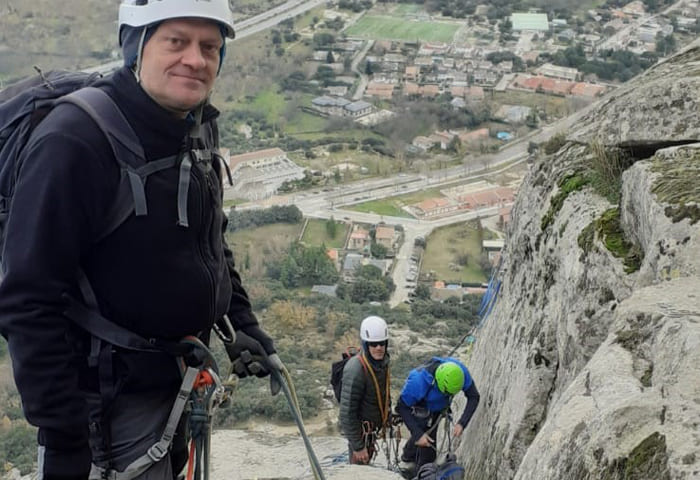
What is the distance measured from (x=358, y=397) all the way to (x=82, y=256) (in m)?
4.52

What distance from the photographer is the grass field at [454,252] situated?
35.2 meters

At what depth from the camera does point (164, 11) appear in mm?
2738

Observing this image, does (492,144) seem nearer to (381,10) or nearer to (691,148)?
(381,10)

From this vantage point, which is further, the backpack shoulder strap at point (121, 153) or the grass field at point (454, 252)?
the grass field at point (454, 252)

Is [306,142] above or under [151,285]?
under

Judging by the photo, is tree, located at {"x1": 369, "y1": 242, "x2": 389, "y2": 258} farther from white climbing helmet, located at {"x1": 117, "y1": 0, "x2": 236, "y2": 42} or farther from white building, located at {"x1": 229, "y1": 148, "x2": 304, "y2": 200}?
white climbing helmet, located at {"x1": 117, "y1": 0, "x2": 236, "y2": 42}

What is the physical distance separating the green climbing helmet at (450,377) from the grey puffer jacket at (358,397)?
64 cm

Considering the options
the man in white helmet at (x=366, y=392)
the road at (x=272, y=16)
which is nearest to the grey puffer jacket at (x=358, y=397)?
the man in white helmet at (x=366, y=392)

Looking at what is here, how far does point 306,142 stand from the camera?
5569 centimetres

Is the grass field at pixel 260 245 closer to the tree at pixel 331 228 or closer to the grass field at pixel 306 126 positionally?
the tree at pixel 331 228

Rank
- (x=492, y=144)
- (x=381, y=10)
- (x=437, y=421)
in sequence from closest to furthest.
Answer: (x=437, y=421)
(x=492, y=144)
(x=381, y=10)

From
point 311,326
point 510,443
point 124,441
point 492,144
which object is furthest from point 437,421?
point 492,144

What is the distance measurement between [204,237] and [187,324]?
0.32 meters

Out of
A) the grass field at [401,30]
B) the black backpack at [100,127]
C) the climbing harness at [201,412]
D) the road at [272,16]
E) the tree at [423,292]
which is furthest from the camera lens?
the grass field at [401,30]
